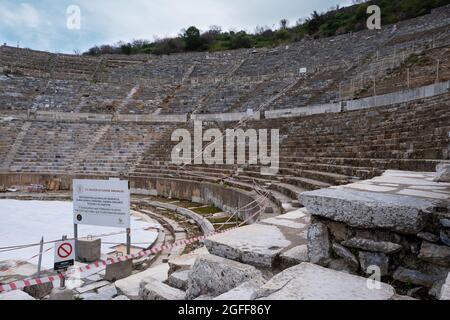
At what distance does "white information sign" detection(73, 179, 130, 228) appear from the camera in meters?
6.07

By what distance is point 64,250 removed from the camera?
4.23 m

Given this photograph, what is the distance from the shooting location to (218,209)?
11.1 meters

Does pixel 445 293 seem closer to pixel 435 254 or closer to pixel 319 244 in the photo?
pixel 435 254

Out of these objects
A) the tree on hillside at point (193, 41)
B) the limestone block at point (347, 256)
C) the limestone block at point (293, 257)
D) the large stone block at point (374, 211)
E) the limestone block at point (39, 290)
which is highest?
the tree on hillside at point (193, 41)

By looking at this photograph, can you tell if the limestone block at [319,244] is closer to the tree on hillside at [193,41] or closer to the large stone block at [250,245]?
the large stone block at [250,245]

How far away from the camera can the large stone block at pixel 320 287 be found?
1859 millimetres

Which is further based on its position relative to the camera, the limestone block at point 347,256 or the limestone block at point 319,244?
the limestone block at point 319,244

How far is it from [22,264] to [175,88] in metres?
23.8

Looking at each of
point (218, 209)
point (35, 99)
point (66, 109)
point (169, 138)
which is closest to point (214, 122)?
point (169, 138)

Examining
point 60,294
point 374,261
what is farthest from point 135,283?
point 374,261

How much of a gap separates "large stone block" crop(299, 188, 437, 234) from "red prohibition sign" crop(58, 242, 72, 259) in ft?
10.9

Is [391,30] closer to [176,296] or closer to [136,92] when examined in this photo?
[136,92]

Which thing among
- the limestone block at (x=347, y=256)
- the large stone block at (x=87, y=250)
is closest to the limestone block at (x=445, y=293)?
the limestone block at (x=347, y=256)

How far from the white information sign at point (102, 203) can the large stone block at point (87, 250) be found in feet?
1.62
